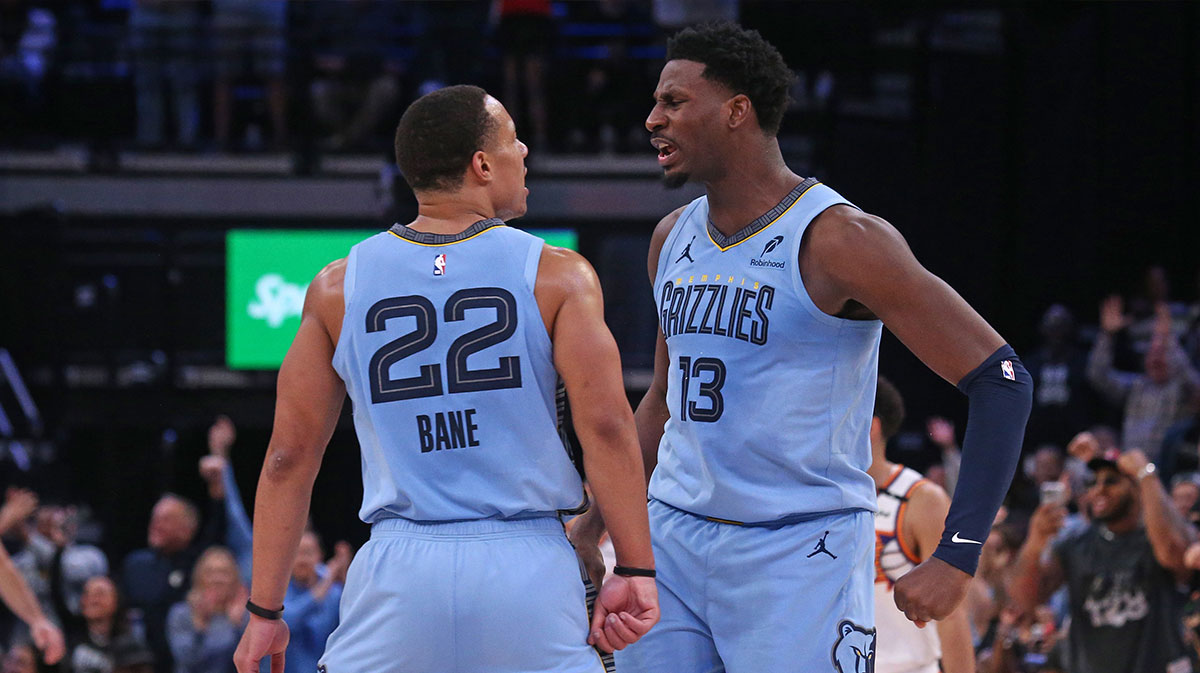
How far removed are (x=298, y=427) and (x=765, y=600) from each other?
105 centimetres

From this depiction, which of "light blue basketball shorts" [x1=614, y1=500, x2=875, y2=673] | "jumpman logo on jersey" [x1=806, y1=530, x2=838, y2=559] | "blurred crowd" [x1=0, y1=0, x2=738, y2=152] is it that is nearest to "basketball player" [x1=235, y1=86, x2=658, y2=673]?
"light blue basketball shorts" [x1=614, y1=500, x2=875, y2=673]

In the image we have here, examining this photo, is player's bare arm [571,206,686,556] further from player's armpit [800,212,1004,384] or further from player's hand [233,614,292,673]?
player's hand [233,614,292,673]

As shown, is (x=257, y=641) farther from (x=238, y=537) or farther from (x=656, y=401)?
(x=238, y=537)

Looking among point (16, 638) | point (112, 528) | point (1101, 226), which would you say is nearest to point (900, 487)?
point (16, 638)

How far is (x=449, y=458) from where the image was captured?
275 centimetres

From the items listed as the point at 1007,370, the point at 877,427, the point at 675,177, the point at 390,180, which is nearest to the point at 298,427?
the point at 675,177

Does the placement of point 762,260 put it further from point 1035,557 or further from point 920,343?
point 1035,557

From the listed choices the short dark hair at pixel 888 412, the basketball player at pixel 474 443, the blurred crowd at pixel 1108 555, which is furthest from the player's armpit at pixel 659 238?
the blurred crowd at pixel 1108 555

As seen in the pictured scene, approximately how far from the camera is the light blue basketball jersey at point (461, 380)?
2.74m

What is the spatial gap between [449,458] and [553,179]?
9.74 meters

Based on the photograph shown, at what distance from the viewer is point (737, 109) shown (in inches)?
130

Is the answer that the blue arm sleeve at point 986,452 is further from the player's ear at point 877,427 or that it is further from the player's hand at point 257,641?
the player's ear at point 877,427

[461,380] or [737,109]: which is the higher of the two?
[737,109]

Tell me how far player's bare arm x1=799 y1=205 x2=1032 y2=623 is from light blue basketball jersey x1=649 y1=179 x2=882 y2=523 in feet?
0.53
